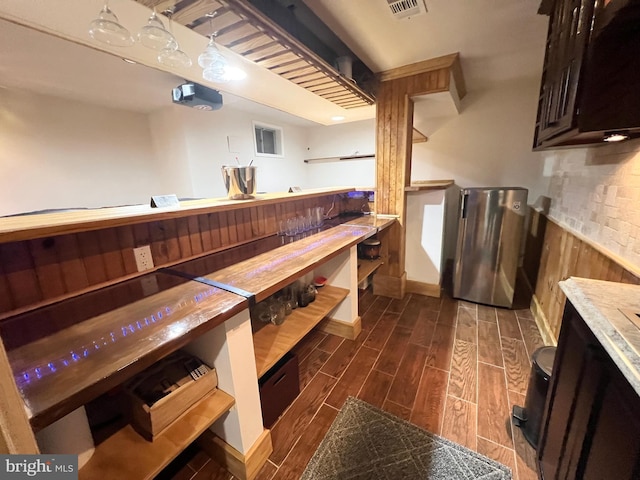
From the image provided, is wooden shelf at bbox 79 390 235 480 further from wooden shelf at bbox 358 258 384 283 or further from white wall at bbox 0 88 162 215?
white wall at bbox 0 88 162 215

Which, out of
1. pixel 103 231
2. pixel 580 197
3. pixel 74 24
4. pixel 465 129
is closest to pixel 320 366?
pixel 103 231

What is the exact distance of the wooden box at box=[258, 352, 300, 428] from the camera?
1.45m

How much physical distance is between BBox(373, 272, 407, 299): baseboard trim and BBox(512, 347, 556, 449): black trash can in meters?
1.58

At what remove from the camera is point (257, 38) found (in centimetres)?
150

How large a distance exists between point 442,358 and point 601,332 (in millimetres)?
1454

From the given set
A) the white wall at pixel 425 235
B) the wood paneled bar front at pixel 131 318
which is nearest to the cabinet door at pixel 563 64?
the white wall at pixel 425 235

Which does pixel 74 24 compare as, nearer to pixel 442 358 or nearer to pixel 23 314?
pixel 23 314

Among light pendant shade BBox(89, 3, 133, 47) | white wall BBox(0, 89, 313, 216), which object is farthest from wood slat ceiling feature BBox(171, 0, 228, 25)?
white wall BBox(0, 89, 313, 216)

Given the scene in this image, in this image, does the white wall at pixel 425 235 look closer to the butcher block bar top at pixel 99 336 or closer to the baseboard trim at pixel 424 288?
the baseboard trim at pixel 424 288

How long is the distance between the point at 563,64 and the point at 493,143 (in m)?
2.43

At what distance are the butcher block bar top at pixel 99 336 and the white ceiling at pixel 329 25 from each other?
1334 mm

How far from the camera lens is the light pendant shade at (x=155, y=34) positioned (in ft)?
4.18

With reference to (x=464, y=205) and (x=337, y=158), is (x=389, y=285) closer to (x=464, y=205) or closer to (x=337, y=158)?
(x=464, y=205)

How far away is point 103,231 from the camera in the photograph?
1148mm
